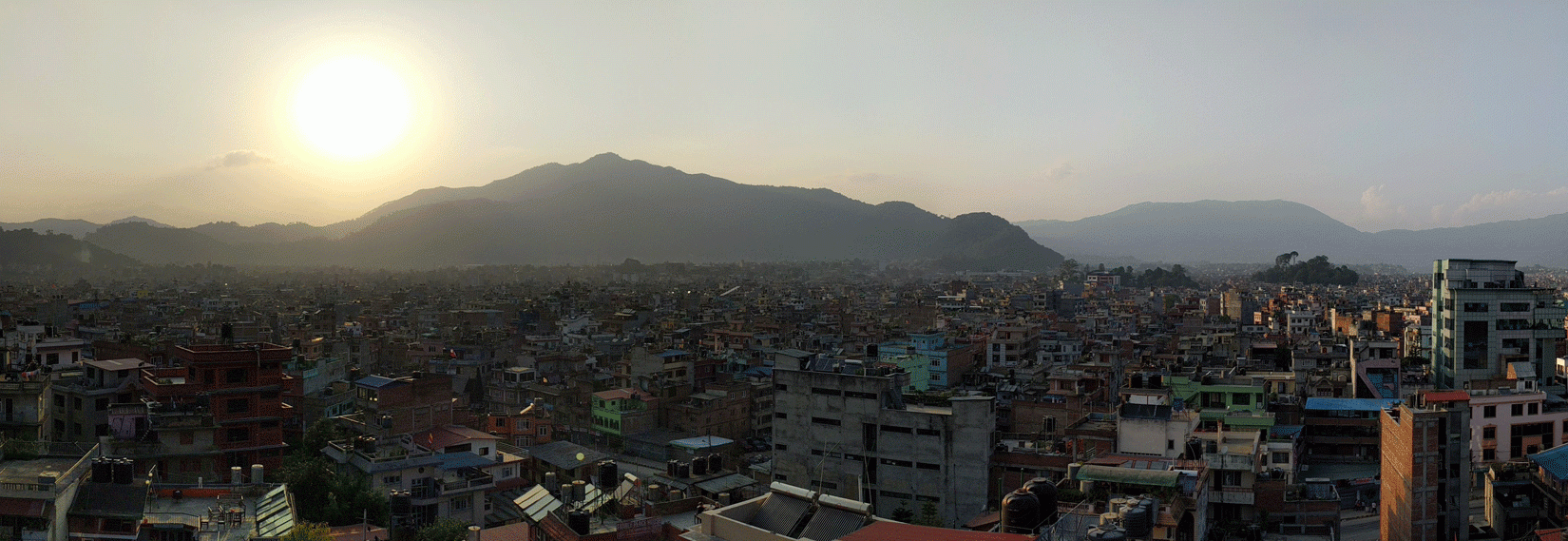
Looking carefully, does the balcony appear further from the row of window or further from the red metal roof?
the row of window

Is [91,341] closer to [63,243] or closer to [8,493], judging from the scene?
[8,493]

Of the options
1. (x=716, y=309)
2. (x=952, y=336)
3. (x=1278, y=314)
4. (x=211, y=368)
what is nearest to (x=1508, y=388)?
(x=952, y=336)

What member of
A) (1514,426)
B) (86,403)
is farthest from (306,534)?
(1514,426)

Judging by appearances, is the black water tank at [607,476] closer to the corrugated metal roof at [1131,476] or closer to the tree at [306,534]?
the tree at [306,534]

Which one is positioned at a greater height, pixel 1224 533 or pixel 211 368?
pixel 211 368

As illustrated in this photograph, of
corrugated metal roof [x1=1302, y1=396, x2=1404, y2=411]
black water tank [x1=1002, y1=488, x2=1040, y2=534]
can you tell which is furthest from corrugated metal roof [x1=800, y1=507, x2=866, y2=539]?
corrugated metal roof [x1=1302, y1=396, x2=1404, y2=411]

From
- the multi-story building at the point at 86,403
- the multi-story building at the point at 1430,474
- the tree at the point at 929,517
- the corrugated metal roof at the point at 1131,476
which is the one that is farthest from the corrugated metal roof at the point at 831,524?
the multi-story building at the point at 86,403
